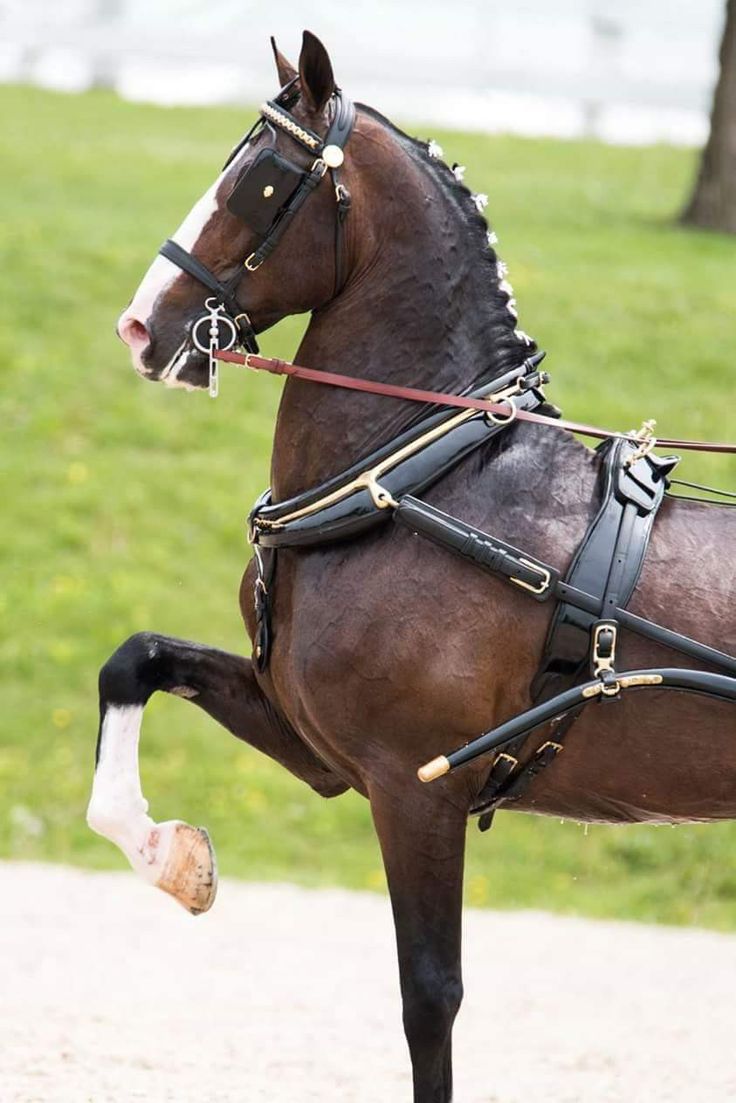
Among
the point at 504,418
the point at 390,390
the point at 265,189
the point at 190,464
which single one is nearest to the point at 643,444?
the point at 504,418

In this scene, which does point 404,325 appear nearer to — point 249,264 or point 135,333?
point 249,264

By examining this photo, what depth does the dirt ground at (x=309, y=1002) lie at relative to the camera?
503 centimetres

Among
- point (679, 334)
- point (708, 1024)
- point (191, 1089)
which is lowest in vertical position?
point (191, 1089)

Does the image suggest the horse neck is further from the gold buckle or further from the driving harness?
the gold buckle

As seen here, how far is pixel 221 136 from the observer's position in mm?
18047

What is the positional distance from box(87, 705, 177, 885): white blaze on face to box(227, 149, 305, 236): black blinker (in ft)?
4.15

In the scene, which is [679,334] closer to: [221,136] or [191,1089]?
[221,136]

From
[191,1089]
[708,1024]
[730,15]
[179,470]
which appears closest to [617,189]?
[730,15]

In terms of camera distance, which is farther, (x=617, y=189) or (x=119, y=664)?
(x=617, y=189)

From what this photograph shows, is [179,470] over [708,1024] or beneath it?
over

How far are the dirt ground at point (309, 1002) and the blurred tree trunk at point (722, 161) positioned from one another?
27.0 feet

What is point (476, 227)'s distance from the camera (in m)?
3.83

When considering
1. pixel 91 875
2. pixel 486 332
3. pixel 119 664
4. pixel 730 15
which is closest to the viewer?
pixel 486 332

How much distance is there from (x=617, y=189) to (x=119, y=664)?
1384 cm
